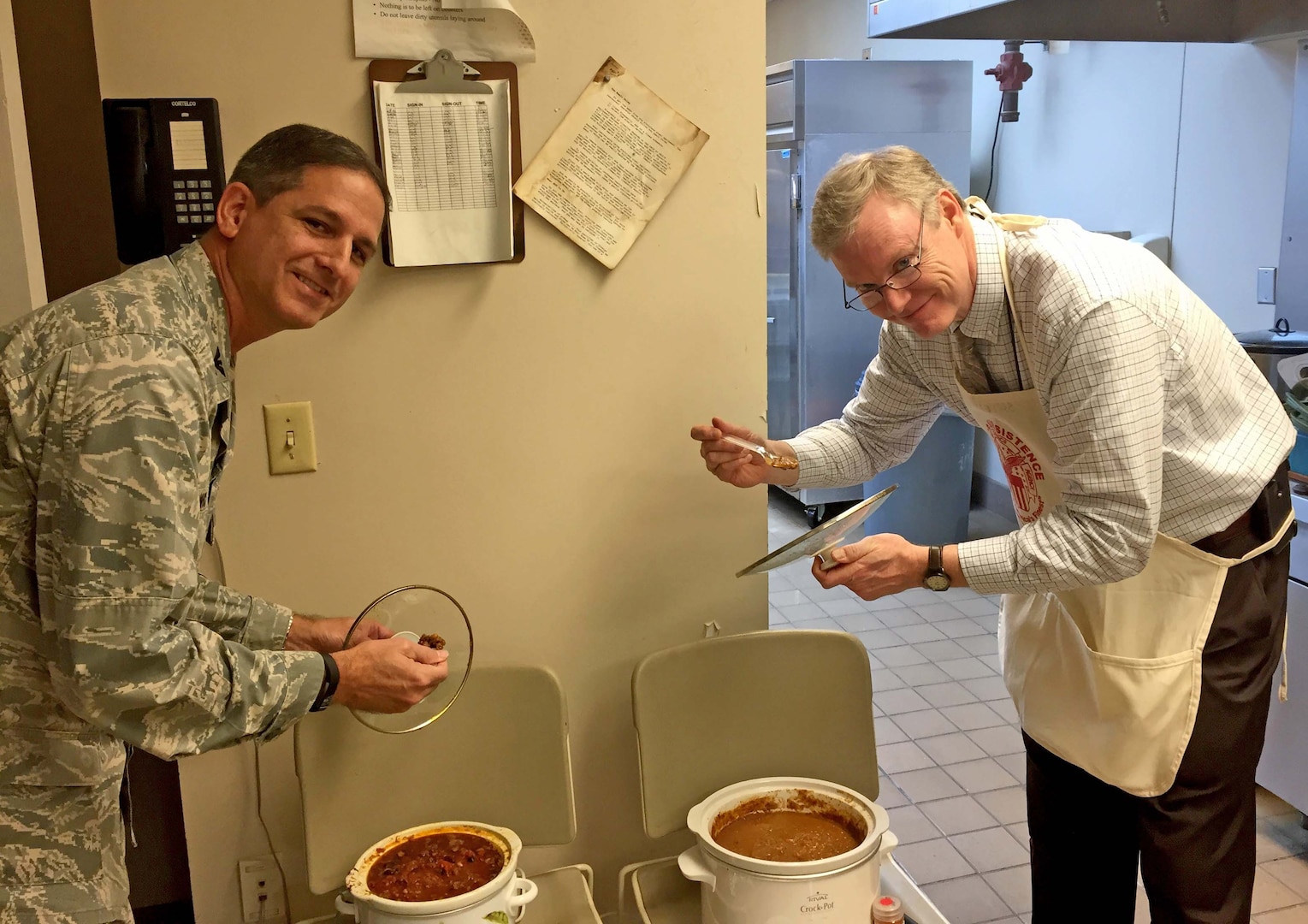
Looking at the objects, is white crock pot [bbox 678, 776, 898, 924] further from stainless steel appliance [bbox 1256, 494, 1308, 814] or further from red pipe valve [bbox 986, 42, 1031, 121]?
red pipe valve [bbox 986, 42, 1031, 121]

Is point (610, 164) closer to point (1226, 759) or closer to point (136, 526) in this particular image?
point (136, 526)

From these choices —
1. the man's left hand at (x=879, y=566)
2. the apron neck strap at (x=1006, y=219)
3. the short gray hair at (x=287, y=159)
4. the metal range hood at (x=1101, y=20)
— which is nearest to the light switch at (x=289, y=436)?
the short gray hair at (x=287, y=159)

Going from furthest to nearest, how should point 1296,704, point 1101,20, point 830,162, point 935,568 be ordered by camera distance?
1. point 830,162
2. point 1101,20
3. point 1296,704
4. point 935,568

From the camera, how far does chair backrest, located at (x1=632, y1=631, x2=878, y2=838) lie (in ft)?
5.64

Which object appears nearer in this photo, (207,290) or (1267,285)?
(207,290)

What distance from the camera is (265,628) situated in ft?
4.66

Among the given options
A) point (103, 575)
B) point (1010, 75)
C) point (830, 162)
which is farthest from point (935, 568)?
point (1010, 75)

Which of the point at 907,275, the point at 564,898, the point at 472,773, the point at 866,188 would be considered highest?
the point at 866,188

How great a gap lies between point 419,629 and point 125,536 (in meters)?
0.49

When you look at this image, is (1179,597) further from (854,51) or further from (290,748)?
(854,51)

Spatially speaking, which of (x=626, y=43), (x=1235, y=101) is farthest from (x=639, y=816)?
(x=1235, y=101)

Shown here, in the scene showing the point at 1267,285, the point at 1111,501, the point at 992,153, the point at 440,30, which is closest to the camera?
the point at 1111,501

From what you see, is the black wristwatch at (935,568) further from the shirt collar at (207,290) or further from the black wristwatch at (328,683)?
the shirt collar at (207,290)

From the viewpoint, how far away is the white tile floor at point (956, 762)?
2.21m
